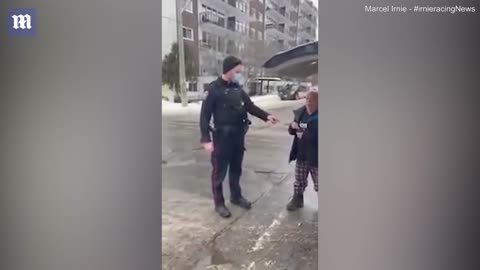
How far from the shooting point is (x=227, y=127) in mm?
1435

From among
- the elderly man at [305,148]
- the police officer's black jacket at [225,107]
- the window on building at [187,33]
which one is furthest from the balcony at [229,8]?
the elderly man at [305,148]

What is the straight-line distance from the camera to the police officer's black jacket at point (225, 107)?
1.42 m

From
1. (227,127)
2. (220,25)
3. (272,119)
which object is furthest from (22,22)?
(272,119)

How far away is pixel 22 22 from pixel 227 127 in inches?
30.6

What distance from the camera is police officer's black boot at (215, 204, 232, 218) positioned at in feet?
4.61

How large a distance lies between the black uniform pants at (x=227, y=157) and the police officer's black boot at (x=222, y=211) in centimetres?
1

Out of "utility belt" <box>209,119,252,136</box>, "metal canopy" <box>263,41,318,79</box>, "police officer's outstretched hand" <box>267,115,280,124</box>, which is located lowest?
"utility belt" <box>209,119,252,136</box>

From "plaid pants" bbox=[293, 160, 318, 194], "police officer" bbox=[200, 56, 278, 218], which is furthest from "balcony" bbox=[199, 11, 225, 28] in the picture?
"plaid pants" bbox=[293, 160, 318, 194]

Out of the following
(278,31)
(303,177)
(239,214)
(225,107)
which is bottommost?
(239,214)

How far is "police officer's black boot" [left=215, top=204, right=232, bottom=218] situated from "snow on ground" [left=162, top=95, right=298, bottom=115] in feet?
1.06

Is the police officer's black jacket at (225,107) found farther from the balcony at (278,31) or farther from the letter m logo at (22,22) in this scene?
the letter m logo at (22,22)

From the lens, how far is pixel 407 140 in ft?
4.44

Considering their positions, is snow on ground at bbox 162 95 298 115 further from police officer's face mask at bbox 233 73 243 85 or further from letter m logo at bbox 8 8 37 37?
letter m logo at bbox 8 8 37 37

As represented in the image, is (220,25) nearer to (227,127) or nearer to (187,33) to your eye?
(187,33)
